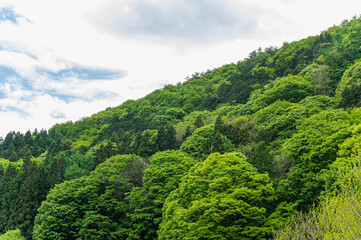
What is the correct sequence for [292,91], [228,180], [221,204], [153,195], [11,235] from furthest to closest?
[292,91] → [11,235] → [153,195] → [228,180] → [221,204]

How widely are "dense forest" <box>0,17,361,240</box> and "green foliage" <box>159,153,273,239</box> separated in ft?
0.33

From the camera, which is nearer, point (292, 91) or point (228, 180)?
point (228, 180)

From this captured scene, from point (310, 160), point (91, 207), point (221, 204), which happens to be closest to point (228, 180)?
point (221, 204)

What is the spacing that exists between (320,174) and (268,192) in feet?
15.6

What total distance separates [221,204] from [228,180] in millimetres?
2658

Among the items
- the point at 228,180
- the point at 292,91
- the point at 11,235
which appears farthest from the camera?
the point at 292,91

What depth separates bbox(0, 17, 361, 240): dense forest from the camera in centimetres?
2285

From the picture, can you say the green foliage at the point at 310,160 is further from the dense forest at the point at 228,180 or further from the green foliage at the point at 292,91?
the green foliage at the point at 292,91

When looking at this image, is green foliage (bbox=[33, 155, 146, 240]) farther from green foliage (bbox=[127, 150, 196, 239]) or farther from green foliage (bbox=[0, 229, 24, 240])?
green foliage (bbox=[0, 229, 24, 240])

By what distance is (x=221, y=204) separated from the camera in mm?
23594

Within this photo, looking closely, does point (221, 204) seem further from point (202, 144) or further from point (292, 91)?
point (292, 91)

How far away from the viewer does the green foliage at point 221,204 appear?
23719 mm

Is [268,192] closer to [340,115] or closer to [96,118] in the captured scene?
[340,115]

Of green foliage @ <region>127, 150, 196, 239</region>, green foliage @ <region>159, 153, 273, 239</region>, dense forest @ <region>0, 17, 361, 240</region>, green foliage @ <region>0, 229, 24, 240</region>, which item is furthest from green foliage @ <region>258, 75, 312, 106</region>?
green foliage @ <region>0, 229, 24, 240</region>
